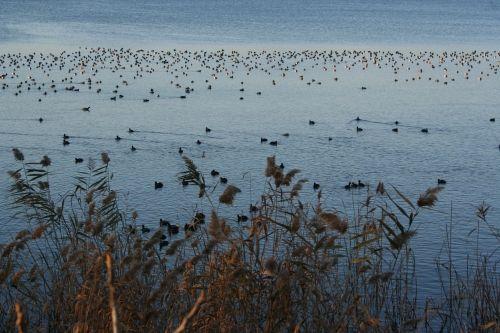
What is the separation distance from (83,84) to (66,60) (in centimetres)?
1709

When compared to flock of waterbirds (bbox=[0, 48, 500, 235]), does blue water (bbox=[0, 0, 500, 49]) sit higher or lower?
higher

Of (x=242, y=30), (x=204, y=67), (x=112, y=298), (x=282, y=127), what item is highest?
(x=242, y=30)

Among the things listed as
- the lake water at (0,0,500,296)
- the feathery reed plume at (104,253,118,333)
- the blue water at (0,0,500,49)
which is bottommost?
the lake water at (0,0,500,296)

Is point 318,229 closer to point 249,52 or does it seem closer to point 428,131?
point 428,131

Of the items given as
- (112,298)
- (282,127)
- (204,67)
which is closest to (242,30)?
(204,67)

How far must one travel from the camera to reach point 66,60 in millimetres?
73375

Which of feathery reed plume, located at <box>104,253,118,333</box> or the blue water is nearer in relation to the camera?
feathery reed plume, located at <box>104,253,118,333</box>

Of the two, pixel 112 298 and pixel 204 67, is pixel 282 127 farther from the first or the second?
pixel 112 298

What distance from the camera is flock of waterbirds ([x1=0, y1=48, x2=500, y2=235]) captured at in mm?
56438

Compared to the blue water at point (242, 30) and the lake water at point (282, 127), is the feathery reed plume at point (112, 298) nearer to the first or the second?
the lake water at point (282, 127)

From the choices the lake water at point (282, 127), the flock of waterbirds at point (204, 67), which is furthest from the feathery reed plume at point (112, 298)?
the flock of waterbirds at point (204, 67)

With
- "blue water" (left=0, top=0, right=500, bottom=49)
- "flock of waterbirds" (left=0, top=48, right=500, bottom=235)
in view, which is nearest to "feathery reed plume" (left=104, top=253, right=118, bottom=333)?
"flock of waterbirds" (left=0, top=48, right=500, bottom=235)

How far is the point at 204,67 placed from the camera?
68312 mm

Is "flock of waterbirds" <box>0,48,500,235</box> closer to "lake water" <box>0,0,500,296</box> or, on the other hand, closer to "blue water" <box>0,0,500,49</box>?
"lake water" <box>0,0,500,296</box>
